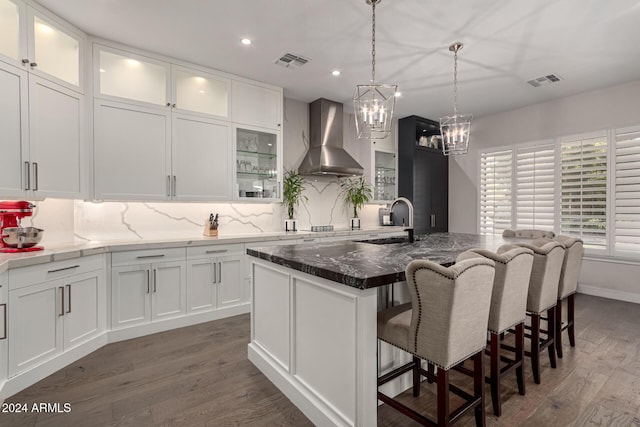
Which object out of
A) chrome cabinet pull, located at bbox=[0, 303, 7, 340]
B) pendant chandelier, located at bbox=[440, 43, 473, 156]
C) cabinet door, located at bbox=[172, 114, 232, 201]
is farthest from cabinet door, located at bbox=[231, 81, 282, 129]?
chrome cabinet pull, located at bbox=[0, 303, 7, 340]

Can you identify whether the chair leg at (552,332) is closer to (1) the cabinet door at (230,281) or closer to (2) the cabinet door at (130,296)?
(1) the cabinet door at (230,281)

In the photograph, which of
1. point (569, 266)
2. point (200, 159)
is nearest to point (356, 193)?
point (200, 159)

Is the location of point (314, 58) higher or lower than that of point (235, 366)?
higher

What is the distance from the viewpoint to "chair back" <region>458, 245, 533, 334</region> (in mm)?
1793

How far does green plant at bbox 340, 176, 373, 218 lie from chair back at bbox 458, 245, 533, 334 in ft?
10.9

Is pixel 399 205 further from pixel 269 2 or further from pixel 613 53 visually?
pixel 269 2

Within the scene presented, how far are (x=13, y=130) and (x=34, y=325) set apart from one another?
1.44 metres

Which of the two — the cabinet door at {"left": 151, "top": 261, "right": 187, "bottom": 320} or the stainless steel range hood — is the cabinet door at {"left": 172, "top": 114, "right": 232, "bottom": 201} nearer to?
the cabinet door at {"left": 151, "top": 261, "right": 187, "bottom": 320}

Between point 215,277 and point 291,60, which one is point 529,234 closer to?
point 291,60

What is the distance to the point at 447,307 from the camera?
4.55 ft

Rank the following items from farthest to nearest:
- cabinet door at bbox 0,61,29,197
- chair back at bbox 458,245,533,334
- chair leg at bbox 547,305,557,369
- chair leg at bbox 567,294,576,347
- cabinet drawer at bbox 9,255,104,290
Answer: chair leg at bbox 567,294,576,347
chair leg at bbox 547,305,557,369
cabinet door at bbox 0,61,29,197
cabinet drawer at bbox 9,255,104,290
chair back at bbox 458,245,533,334

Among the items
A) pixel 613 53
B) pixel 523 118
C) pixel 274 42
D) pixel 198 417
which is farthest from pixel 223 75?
pixel 523 118

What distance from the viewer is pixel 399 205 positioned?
5.66 metres

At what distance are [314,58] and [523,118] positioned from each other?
3.80m
